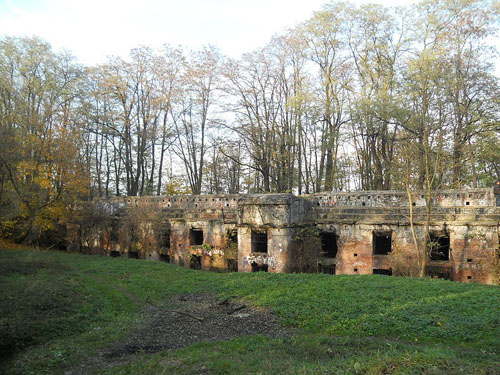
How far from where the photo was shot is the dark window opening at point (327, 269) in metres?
14.8

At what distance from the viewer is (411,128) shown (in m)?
19.4

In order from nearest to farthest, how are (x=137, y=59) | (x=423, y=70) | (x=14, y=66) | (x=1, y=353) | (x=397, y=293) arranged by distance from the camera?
(x=1, y=353)
(x=397, y=293)
(x=423, y=70)
(x=14, y=66)
(x=137, y=59)

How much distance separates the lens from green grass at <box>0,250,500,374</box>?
6047 millimetres

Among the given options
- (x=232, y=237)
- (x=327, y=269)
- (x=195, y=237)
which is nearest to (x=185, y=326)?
(x=327, y=269)

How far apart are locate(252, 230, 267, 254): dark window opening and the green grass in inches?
106

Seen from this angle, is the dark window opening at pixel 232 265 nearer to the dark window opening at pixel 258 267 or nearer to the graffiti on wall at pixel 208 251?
the graffiti on wall at pixel 208 251

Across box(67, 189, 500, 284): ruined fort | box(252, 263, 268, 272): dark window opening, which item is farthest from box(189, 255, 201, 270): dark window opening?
box(252, 263, 268, 272): dark window opening

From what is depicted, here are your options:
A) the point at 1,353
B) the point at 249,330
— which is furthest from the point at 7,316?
the point at 249,330

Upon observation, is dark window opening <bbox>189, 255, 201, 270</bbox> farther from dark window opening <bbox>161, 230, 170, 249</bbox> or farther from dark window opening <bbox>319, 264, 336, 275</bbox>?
dark window opening <bbox>319, 264, 336, 275</bbox>

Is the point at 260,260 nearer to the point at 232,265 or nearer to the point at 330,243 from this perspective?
the point at 232,265

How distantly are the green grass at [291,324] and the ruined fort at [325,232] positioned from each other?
214cm

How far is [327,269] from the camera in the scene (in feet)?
49.2

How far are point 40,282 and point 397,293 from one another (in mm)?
10333

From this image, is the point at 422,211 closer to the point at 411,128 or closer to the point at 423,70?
the point at 411,128
